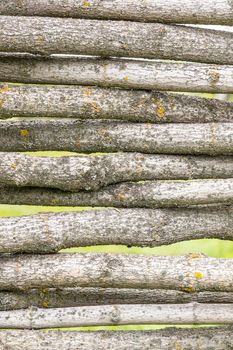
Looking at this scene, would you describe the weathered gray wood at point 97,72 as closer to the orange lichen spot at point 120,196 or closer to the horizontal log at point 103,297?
the orange lichen spot at point 120,196

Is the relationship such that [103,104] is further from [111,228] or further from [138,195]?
[111,228]

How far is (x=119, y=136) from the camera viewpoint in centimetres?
319

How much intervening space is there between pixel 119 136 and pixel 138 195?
32cm

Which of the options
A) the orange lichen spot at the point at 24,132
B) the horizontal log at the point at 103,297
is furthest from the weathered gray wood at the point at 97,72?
the horizontal log at the point at 103,297

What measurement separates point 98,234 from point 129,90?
2.49ft

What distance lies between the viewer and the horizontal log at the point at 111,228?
119 inches

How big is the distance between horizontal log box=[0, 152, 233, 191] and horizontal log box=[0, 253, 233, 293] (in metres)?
0.37

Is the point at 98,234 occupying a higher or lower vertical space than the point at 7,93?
lower

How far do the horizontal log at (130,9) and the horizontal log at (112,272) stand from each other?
3.97ft

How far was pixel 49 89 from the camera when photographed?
10.2 feet

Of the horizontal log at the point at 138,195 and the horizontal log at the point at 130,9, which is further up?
the horizontal log at the point at 130,9

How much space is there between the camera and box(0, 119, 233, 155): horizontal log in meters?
3.20

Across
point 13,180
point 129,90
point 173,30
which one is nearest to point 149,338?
point 13,180

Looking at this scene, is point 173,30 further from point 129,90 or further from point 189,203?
point 189,203
